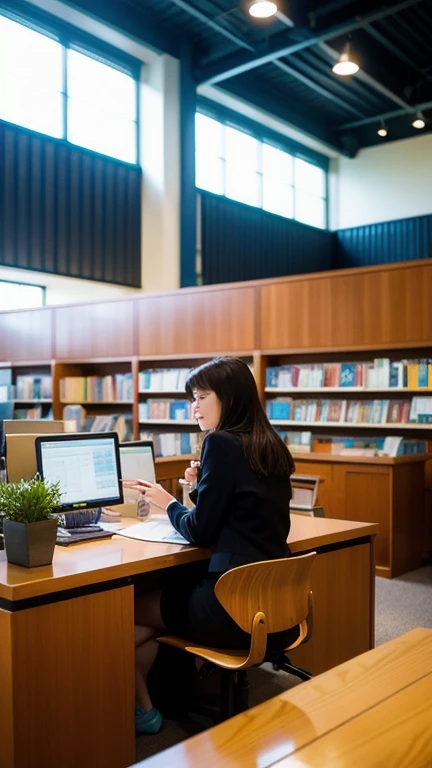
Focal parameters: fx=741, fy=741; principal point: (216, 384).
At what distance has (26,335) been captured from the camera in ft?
28.2

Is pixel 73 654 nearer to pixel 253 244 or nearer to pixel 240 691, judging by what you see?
pixel 240 691

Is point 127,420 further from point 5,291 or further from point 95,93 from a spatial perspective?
point 95,93

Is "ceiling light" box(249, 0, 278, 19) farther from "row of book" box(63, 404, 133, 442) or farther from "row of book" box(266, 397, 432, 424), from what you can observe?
"row of book" box(63, 404, 133, 442)

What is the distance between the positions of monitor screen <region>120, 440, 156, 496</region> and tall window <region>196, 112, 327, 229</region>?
7.55 metres

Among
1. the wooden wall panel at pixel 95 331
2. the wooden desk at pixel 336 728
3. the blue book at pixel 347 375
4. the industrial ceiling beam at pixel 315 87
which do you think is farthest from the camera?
the industrial ceiling beam at pixel 315 87

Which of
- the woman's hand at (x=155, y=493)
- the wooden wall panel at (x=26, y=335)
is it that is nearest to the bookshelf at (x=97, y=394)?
the wooden wall panel at (x=26, y=335)

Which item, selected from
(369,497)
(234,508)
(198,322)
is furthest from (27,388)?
(234,508)

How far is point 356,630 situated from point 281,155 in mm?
10164

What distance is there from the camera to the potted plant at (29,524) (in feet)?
7.63

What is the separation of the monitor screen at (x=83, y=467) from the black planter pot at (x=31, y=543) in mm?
433

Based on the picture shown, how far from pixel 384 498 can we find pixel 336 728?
4.03 m

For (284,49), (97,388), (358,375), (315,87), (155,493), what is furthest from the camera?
(315,87)

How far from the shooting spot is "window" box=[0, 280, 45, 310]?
9.16m

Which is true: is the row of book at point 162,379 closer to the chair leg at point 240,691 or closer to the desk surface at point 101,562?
the desk surface at point 101,562
